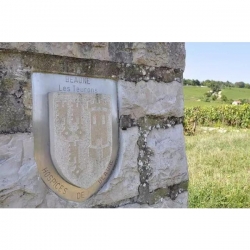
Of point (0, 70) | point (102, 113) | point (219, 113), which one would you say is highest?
point (0, 70)

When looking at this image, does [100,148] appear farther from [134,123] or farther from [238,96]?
[238,96]

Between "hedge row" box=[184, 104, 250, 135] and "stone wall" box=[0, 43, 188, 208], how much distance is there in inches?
495

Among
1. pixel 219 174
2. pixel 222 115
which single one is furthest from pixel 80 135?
pixel 222 115

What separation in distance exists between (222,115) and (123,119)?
45.4ft

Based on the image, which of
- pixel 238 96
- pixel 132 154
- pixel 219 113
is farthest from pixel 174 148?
pixel 238 96

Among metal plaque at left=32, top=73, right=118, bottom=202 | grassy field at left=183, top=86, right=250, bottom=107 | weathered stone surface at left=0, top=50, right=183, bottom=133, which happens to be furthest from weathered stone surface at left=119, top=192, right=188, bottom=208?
grassy field at left=183, top=86, right=250, bottom=107

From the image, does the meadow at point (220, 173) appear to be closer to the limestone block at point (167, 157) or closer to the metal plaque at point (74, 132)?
the limestone block at point (167, 157)

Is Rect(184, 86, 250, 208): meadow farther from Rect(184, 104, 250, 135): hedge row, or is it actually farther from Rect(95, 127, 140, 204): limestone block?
Rect(184, 104, 250, 135): hedge row

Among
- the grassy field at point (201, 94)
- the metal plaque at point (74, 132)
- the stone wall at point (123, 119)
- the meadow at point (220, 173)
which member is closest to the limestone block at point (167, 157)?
the stone wall at point (123, 119)

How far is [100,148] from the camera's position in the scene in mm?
1388

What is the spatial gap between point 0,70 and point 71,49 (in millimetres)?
263

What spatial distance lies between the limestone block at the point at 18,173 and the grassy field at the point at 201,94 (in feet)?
49.0

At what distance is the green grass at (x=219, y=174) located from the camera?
324 centimetres

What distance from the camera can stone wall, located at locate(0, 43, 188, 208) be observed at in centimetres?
118
